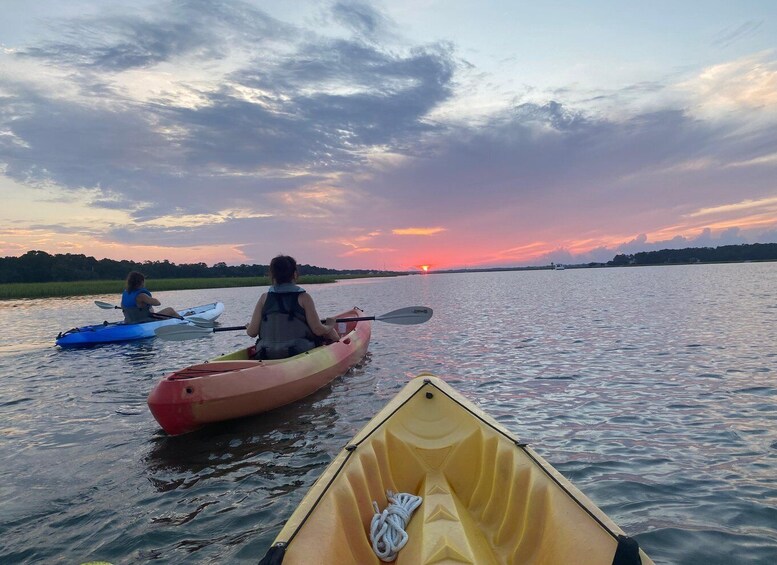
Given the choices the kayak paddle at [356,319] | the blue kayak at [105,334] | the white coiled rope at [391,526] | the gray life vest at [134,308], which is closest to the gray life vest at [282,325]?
the kayak paddle at [356,319]

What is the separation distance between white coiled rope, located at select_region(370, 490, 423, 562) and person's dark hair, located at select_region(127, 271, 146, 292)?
495 inches

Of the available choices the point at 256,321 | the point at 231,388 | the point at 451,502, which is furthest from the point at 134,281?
the point at 451,502

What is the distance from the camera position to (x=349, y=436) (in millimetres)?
6000

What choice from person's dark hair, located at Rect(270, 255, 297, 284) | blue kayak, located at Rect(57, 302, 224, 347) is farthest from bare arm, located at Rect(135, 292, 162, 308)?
person's dark hair, located at Rect(270, 255, 297, 284)

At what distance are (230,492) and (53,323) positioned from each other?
69.4ft

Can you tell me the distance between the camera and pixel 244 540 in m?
3.65

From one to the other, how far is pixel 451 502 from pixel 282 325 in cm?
487

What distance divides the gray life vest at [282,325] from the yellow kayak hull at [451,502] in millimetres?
3418

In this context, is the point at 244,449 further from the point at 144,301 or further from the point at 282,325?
the point at 144,301

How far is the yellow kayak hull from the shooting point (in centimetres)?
245

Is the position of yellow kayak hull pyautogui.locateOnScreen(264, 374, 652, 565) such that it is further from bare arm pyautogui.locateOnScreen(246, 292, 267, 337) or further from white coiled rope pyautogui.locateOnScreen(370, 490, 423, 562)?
bare arm pyautogui.locateOnScreen(246, 292, 267, 337)

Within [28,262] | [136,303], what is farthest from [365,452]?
[28,262]

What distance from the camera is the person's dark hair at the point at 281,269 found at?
725 centimetres

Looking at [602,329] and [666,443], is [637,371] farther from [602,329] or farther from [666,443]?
[602,329]
